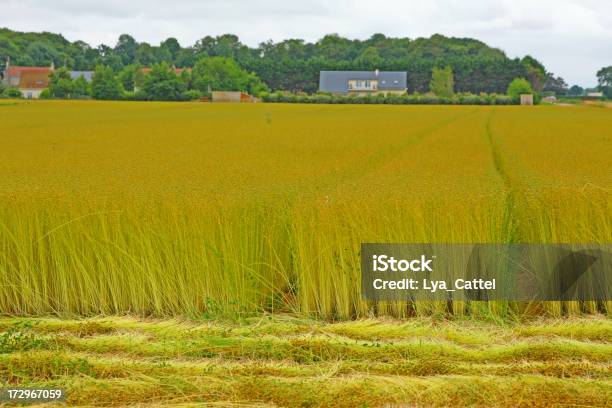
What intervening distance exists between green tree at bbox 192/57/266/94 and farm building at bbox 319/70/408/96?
64.3 ft

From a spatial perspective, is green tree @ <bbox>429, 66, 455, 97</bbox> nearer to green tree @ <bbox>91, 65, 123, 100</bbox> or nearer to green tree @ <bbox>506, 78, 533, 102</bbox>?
green tree @ <bbox>506, 78, 533, 102</bbox>

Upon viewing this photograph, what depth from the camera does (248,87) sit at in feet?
375

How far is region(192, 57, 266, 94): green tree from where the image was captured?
105875 millimetres

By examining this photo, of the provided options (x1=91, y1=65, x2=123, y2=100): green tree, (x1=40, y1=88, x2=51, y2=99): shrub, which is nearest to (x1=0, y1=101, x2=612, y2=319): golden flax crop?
(x1=91, y1=65, x2=123, y2=100): green tree

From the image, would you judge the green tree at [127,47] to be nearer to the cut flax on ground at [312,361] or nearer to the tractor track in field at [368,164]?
the tractor track in field at [368,164]

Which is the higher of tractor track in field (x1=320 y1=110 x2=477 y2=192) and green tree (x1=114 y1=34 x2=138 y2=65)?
green tree (x1=114 y1=34 x2=138 y2=65)

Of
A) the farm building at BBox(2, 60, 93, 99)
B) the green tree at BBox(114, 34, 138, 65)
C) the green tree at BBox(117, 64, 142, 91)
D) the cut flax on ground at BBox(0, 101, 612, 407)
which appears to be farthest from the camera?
the green tree at BBox(114, 34, 138, 65)

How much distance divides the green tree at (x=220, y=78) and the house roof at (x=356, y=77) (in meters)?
19.4

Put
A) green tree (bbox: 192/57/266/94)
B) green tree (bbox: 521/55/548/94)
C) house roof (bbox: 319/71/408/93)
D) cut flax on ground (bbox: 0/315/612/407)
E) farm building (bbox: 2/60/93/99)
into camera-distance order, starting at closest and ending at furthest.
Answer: cut flax on ground (bbox: 0/315/612/407) < green tree (bbox: 192/57/266/94) < farm building (bbox: 2/60/93/99) < green tree (bbox: 521/55/548/94) < house roof (bbox: 319/71/408/93)

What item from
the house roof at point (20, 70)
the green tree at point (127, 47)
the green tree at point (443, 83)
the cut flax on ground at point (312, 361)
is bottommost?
the cut flax on ground at point (312, 361)

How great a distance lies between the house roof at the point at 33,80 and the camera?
4882 inches

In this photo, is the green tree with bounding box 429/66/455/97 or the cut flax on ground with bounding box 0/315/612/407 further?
the green tree with bounding box 429/66/455/97

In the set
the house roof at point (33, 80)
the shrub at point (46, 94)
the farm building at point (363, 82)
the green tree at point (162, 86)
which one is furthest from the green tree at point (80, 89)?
the farm building at point (363, 82)

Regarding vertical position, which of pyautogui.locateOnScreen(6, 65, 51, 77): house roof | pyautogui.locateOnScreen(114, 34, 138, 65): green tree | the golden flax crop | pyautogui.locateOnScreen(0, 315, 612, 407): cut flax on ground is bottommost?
pyautogui.locateOnScreen(0, 315, 612, 407): cut flax on ground
